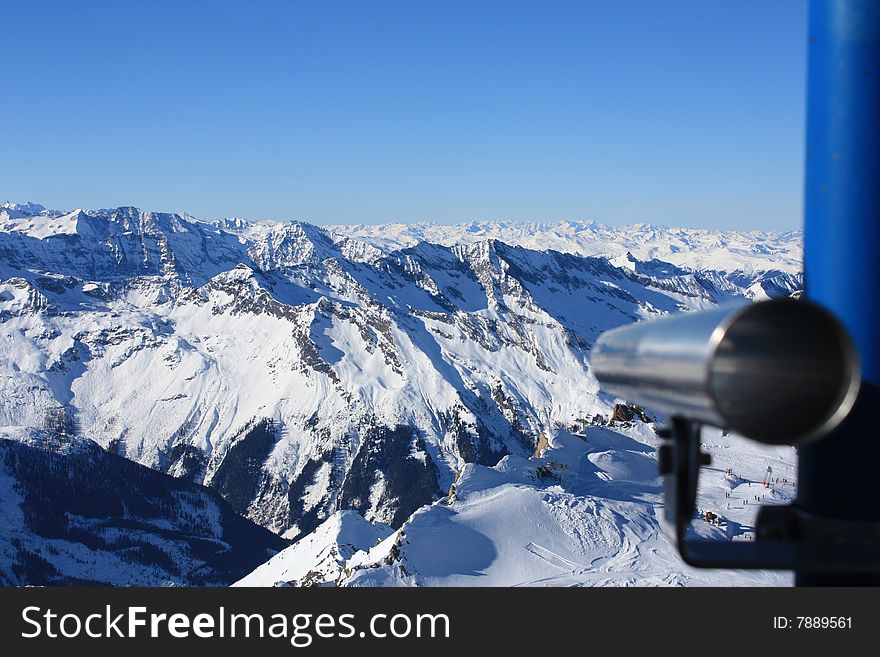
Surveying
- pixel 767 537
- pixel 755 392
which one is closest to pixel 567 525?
pixel 767 537

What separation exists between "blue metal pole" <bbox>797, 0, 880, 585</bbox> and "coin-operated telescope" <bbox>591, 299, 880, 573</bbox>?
27 centimetres

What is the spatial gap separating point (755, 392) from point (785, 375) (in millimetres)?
172

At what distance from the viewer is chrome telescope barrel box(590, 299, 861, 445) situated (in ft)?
11.8

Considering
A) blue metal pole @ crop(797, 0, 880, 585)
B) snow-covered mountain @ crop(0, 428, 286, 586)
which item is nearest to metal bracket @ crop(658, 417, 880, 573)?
blue metal pole @ crop(797, 0, 880, 585)

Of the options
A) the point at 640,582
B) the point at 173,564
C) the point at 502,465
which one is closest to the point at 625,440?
the point at 502,465

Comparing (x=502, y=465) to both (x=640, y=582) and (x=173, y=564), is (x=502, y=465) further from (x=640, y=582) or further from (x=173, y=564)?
(x=173, y=564)

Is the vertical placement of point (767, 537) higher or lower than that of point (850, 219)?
lower

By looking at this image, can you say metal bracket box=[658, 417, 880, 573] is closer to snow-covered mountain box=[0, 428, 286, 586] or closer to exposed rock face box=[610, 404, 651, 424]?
exposed rock face box=[610, 404, 651, 424]

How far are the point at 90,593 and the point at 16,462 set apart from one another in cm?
20958

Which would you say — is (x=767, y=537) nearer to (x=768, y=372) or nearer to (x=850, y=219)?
(x=768, y=372)

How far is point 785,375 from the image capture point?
3760 mm

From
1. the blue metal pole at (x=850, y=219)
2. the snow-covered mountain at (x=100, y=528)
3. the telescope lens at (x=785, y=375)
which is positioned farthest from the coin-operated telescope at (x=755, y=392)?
the snow-covered mountain at (x=100, y=528)

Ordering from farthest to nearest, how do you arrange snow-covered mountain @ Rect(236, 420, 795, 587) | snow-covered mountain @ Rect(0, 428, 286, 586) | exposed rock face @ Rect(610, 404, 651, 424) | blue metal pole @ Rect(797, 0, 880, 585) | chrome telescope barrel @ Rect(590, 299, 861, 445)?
snow-covered mountain @ Rect(0, 428, 286, 586), exposed rock face @ Rect(610, 404, 651, 424), snow-covered mountain @ Rect(236, 420, 795, 587), blue metal pole @ Rect(797, 0, 880, 585), chrome telescope barrel @ Rect(590, 299, 861, 445)

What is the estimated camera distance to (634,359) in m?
4.35
